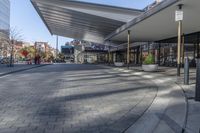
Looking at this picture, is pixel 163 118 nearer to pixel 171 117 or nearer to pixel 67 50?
pixel 171 117

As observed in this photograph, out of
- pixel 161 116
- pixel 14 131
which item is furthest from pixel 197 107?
pixel 14 131

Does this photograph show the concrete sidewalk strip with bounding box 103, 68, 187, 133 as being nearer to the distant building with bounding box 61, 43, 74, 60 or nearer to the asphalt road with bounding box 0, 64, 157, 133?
the asphalt road with bounding box 0, 64, 157, 133

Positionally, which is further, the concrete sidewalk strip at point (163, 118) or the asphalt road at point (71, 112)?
the asphalt road at point (71, 112)

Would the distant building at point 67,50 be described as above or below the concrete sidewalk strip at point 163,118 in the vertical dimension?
above

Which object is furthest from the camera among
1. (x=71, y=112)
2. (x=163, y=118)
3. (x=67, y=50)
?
(x=67, y=50)

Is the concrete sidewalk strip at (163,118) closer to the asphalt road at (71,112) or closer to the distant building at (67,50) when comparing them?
the asphalt road at (71,112)

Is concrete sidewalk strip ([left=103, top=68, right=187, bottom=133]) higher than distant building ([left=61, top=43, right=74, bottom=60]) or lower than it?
lower

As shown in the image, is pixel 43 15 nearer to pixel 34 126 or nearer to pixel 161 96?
pixel 161 96

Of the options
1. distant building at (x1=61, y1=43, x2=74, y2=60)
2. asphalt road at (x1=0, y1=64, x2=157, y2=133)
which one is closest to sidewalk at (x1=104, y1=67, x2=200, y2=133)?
asphalt road at (x1=0, y1=64, x2=157, y2=133)

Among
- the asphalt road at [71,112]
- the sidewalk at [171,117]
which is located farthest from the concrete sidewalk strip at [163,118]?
the asphalt road at [71,112]

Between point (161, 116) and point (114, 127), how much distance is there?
1.39 m

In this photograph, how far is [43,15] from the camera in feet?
145

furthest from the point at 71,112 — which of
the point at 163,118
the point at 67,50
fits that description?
the point at 67,50

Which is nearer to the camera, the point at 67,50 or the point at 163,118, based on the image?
the point at 163,118
